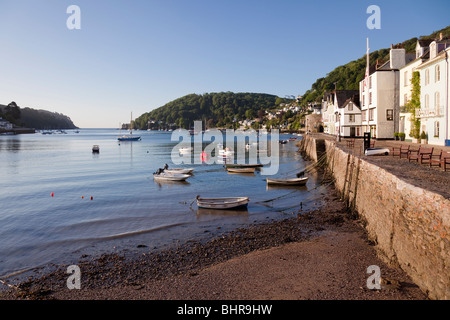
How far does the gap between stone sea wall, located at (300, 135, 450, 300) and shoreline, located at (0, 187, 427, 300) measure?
0.51 metres

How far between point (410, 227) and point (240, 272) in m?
5.61

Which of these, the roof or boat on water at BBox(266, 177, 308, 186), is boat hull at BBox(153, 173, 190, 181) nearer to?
→ boat on water at BBox(266, 177, 308, 186)

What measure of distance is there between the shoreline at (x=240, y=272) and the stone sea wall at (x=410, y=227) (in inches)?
20.1

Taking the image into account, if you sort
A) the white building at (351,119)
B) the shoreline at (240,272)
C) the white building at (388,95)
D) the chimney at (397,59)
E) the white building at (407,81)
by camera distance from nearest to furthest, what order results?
the shoreline at (240,272) < the white building at (407,81) < the chimney at (397,59) < the white building at (388,95) < the white building at (351,119)

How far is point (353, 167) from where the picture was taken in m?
20.4

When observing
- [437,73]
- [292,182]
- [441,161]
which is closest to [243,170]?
[292,182]

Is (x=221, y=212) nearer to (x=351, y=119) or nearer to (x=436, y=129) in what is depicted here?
(x=436, y=129)

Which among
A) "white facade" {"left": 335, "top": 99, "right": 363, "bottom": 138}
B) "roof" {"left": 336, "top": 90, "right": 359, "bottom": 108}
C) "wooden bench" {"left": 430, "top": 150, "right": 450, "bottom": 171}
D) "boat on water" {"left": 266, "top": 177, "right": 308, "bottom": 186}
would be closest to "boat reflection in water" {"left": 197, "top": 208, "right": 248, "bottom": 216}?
"boat on water" {"left": 266, "top": 177, "right": 308, "bottom": 186}

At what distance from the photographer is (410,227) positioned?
948 cm

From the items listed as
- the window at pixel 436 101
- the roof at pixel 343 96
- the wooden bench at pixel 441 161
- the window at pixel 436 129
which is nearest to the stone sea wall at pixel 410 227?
the wooden bench at pixel 441 161

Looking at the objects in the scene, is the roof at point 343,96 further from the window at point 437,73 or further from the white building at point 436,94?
the window at point 437,73

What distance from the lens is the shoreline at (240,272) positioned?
9398 millimetres
